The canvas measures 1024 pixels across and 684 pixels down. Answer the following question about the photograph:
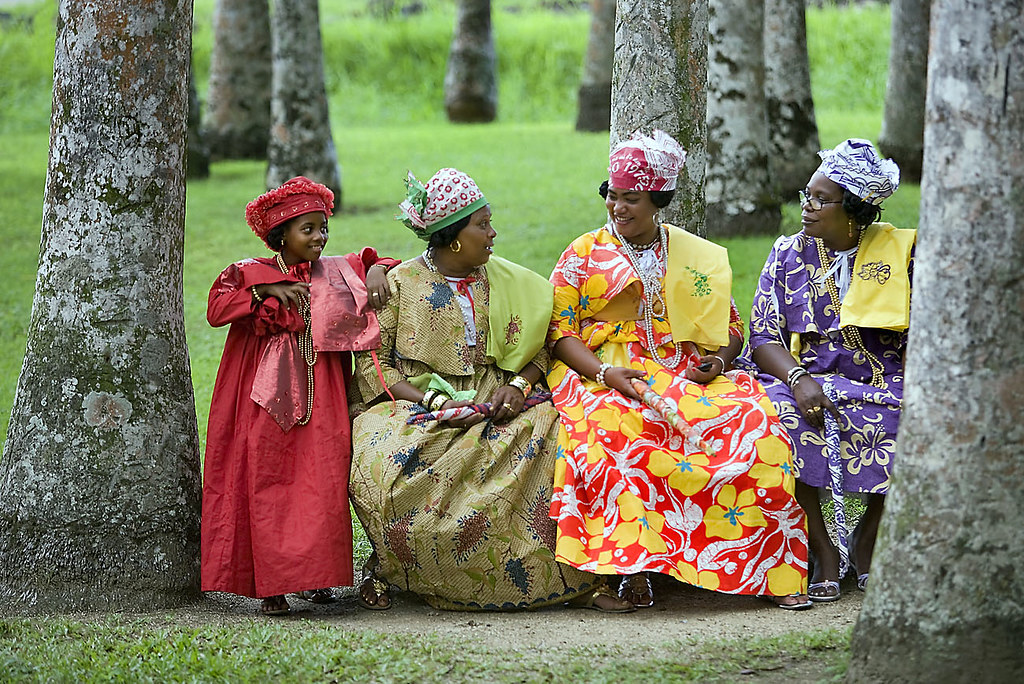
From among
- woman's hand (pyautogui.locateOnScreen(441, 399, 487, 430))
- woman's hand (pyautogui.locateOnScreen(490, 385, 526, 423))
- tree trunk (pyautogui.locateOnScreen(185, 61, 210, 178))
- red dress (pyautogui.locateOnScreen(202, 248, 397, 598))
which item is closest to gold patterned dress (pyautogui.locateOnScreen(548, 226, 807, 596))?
woman's hand (pyautogui.locateOnScreen(490, 385, 526, 423))

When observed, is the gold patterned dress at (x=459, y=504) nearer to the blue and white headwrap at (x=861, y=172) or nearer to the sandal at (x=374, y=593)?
the sandal at (x=374, y=593)

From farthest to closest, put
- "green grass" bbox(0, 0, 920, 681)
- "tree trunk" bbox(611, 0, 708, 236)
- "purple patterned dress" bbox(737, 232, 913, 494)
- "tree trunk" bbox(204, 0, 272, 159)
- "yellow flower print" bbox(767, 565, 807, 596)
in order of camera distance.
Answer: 1. "tree trunk" bbox(204, 0, 272, 159)
2. "tree trunk" bbox(611, 0, 708, 236)
3. "purple patterned dress" bbox(737, 232, 913, 494)
4. "yellow flower print" bbox(767, 565, 807, 596)
5. "green grass" bbox(0, 0, 920, 681)

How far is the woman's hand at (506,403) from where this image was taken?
5141mm

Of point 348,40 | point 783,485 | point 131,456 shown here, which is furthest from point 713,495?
point 348,40

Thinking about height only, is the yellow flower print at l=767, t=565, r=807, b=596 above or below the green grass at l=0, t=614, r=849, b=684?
above

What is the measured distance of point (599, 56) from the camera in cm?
1869

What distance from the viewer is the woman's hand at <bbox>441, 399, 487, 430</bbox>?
5.06 m

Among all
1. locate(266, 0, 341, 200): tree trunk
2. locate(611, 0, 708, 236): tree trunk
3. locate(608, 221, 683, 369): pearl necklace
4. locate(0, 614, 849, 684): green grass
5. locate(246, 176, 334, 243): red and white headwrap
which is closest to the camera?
locate(0, 614, 849, 684): green grass

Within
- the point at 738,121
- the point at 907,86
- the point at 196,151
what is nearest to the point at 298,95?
the point at 196,151

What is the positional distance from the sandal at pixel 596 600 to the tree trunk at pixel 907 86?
9.87 meters

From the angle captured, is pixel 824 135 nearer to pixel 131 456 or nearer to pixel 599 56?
pixel 599 56

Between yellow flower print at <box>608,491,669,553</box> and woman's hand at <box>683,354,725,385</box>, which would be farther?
woman's hand at <box>683,354,725,385</box>

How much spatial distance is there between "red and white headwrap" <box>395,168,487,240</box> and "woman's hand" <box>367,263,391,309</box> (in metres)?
0.27

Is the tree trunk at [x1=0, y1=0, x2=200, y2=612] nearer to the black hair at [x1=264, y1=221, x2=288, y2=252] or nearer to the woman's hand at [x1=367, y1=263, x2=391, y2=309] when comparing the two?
the black hair at [x1=264, y1=221, x2=288, y2=252]
